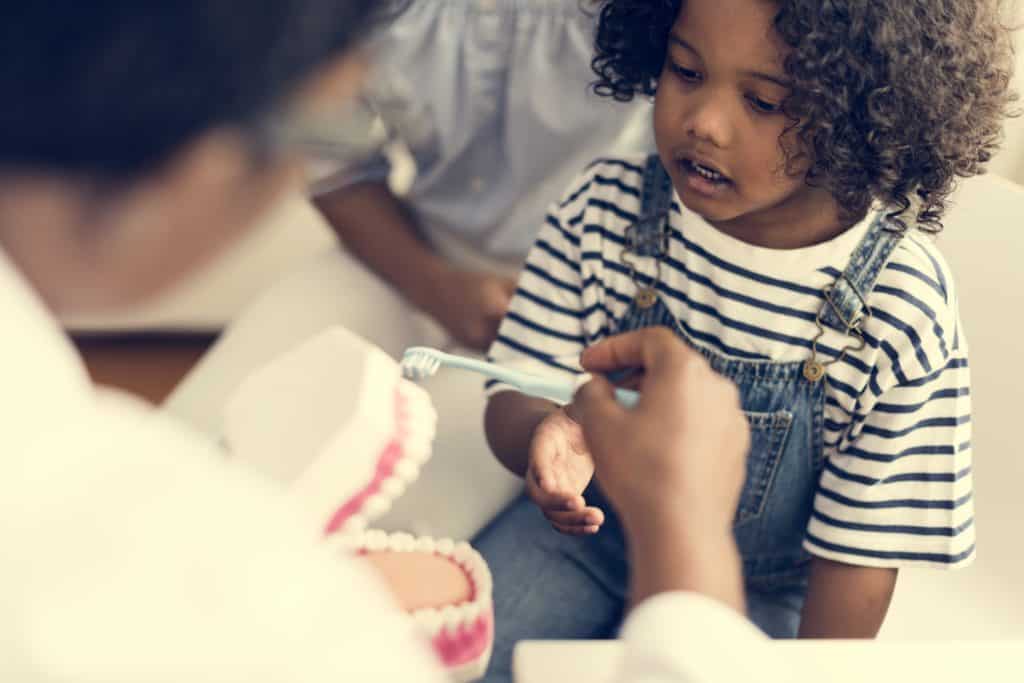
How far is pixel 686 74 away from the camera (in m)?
0.70

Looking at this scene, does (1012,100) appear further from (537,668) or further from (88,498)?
(88,498)

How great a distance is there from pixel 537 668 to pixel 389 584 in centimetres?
8

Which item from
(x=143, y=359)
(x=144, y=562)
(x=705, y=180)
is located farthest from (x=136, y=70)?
(x=143, y=359)

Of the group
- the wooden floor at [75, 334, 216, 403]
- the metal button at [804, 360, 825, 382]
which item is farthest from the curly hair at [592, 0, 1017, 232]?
the wooden floor at [75, 334, 216, 403]

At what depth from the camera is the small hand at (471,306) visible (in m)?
0.93

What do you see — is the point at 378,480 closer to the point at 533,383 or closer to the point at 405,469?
the point at 405,469

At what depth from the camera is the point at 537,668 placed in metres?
0.52

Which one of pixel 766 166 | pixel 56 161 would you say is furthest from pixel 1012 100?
pixel 56 161

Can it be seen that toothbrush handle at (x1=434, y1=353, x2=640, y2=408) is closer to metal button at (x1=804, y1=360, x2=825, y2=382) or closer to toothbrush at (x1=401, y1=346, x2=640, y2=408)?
toothbrush at (x1=401, y1=346, x2=640, y2=408)

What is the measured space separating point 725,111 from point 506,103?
0.32m

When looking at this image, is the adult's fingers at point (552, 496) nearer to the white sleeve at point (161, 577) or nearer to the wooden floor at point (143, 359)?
the white sleeve at point (161, 577)

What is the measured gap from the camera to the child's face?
0.66 meters

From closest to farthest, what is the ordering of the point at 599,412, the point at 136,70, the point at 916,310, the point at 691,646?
the point at 136,70 < the point at 691,646 < the point at 599,412 < the point at 916,310

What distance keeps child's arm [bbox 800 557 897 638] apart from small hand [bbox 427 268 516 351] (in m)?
0.34
